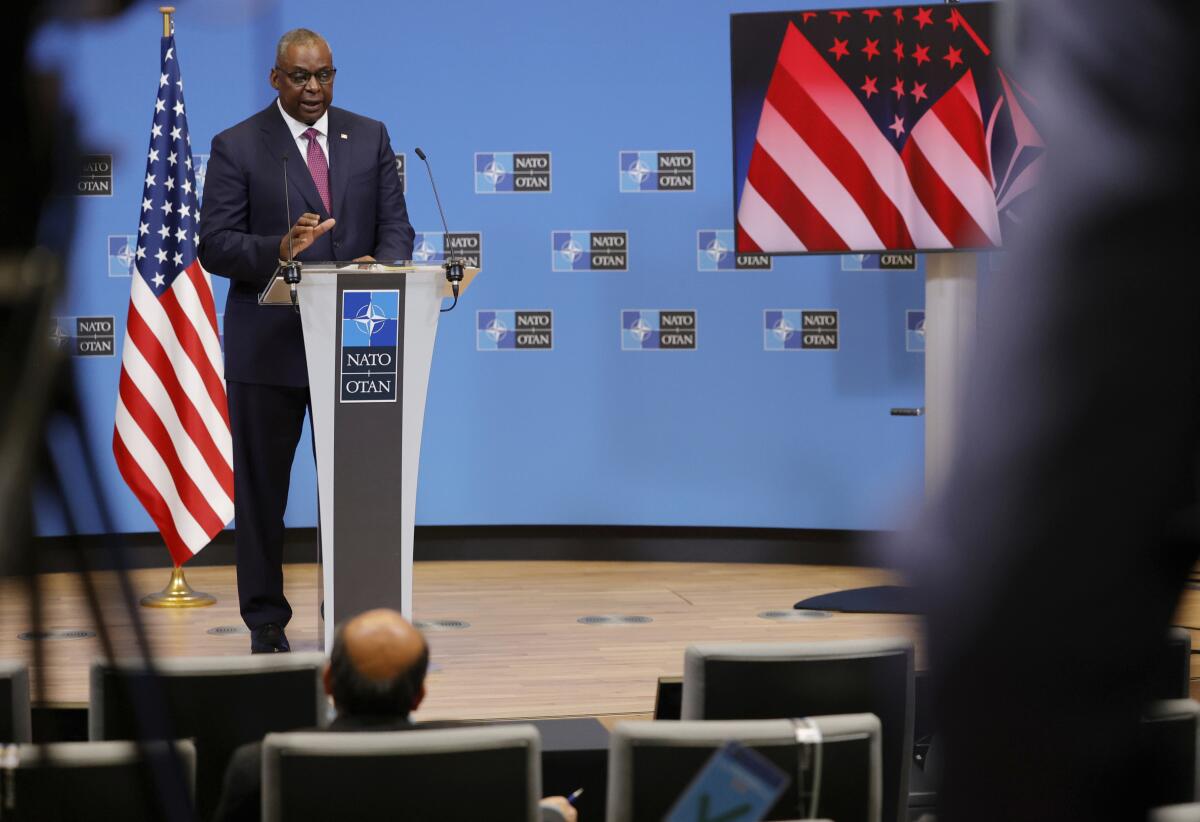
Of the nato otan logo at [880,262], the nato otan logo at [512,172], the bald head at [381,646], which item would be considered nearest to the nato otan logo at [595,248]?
the nato otan logo at [512,172]

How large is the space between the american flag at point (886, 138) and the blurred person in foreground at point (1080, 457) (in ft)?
15.0

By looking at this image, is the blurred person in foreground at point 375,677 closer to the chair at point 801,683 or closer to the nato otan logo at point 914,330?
the chair at point 801,683

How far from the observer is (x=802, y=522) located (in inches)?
253

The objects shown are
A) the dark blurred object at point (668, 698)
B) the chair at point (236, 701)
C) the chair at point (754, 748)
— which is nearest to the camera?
the chair at point (754, 748)

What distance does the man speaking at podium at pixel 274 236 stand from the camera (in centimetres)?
379

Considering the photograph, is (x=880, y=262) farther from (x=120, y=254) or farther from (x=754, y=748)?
(x=754, y=748)

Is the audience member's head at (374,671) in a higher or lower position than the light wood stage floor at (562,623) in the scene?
higher

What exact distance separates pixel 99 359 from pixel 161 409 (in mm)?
1016

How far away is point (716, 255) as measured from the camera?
253 inches

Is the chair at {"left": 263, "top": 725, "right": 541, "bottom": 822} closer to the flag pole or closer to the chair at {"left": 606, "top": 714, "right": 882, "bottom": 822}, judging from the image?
the chair at {"left": 606, "top": 714, "right": 882, "bottom": 822}

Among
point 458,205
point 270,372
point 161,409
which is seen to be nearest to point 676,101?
point 458,205

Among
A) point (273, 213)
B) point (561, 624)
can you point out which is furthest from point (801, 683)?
point (561, 624)

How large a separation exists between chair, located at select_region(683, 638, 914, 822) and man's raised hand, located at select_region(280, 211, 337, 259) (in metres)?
1.62

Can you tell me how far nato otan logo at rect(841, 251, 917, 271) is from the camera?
20.7 feet
